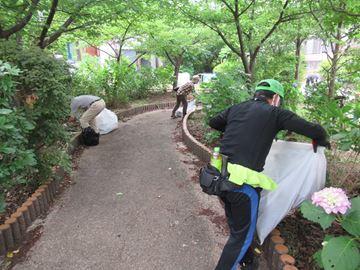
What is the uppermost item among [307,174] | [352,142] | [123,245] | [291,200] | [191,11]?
[191,11]

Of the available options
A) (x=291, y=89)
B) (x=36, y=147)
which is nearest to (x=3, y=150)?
(x=36, y=147)

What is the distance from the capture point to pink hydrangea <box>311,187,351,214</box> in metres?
2.09

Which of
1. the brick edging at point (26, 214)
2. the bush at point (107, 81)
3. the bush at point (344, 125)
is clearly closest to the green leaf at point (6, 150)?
the brick edging at point (26, 214)

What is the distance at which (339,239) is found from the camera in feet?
6.80

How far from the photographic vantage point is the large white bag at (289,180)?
272 centimetres

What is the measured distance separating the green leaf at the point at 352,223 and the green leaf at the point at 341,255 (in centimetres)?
6

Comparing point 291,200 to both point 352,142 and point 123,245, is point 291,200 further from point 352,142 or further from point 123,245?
point 123,245

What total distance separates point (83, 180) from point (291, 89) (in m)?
4.21

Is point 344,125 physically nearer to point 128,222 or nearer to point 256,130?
point 256,130

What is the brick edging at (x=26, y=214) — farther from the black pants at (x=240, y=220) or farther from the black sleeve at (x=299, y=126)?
the black sleeve at (x=299, y=126)

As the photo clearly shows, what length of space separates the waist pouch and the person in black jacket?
6 cm

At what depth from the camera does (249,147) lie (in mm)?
2484

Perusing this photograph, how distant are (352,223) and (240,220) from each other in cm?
81

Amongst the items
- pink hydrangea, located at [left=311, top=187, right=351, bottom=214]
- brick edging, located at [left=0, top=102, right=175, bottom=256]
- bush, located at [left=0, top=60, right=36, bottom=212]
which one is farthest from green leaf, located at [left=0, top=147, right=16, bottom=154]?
pink hydrangea, located at [left=311, top=187, right=351, bottom=214]
